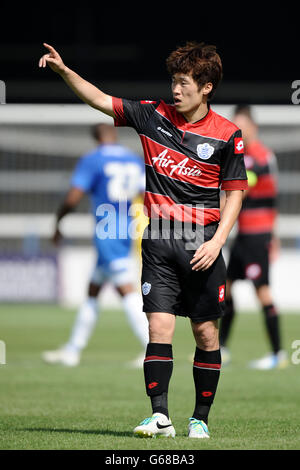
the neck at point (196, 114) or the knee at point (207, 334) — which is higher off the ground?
the neck at point (196, 114)

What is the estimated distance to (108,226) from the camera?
9945mm

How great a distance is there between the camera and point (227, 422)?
5930 millimetres

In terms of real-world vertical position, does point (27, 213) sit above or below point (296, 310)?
above

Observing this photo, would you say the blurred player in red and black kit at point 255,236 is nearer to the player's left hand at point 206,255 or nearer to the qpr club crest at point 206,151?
the qpr club crest at point 206,151

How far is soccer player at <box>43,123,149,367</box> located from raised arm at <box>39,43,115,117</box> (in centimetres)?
429

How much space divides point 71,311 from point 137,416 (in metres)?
9.70

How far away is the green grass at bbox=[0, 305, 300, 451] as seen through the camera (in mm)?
5070

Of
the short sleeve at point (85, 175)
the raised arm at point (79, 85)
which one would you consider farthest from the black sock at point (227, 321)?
the raised arm at point (79, 85)

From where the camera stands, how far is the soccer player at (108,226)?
9719 millimetres

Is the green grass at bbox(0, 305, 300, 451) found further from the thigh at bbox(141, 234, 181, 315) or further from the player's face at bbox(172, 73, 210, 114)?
the player's face at bbox(172, 73, 210, 114)

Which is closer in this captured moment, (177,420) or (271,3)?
(177,420)
